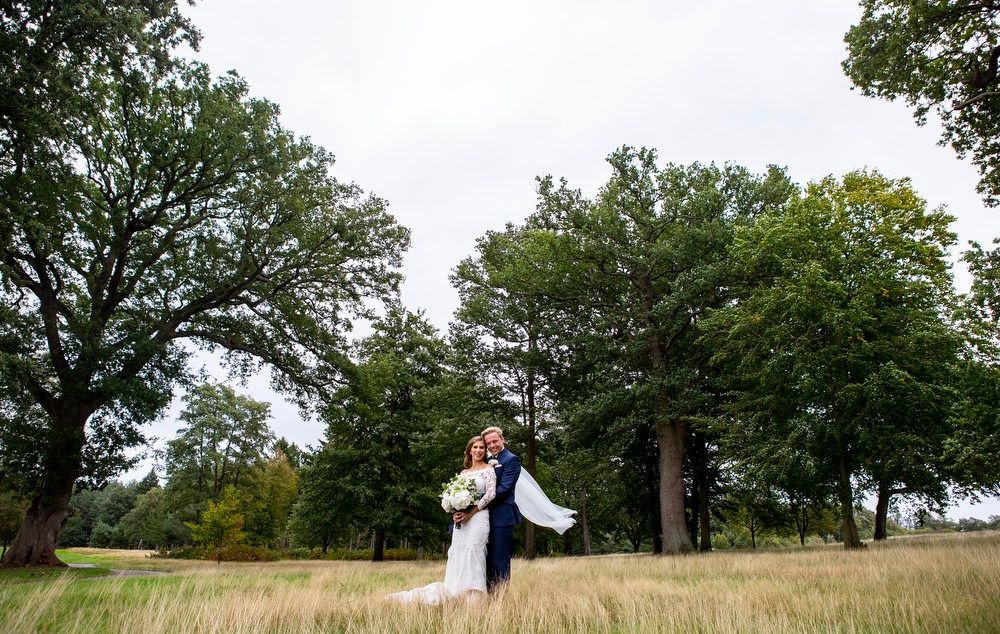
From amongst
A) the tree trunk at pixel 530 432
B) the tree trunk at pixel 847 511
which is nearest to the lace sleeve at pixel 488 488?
the tree trunk at pixel 847 511

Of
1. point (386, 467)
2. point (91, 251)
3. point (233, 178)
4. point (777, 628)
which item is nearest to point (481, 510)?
point (777, 628)

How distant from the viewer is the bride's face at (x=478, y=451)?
24.7ft

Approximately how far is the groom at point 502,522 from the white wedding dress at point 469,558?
9cm

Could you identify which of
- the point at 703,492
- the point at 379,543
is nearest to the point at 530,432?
the point at 703,492

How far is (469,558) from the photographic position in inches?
262

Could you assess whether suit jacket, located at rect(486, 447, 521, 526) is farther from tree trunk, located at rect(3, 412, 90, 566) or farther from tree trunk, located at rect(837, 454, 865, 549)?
tree trunk, located at rect(3, 412, 90, 566)

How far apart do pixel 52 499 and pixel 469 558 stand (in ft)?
54.3

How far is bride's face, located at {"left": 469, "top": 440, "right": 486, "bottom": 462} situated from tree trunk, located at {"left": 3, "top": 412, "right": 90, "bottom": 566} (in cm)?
1434

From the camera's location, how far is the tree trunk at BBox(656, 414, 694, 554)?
18.6 meters

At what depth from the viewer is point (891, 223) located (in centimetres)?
1769

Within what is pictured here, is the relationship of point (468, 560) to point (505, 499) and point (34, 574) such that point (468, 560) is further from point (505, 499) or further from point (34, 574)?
point (34, 574)

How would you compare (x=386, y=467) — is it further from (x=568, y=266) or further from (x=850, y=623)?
(x=850, y=623)

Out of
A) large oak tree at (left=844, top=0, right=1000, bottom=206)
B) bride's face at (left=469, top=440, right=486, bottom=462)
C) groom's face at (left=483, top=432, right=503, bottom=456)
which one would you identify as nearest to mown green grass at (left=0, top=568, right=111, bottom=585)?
bride's face at (left=469, top=440, right=486, bottom=462)

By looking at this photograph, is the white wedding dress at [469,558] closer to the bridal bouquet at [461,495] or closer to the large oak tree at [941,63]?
the bridal bouquet at [461,495]
